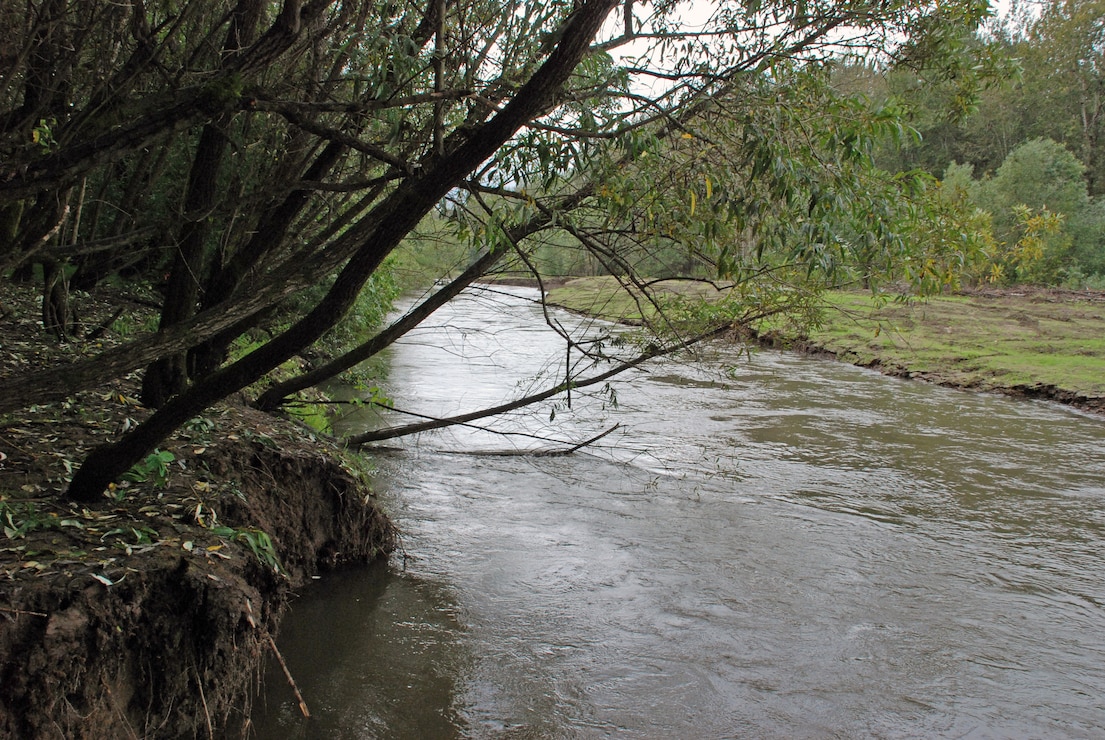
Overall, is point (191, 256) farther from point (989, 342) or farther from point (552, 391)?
point (989, 342)

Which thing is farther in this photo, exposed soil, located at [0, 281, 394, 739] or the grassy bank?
the grassy bank

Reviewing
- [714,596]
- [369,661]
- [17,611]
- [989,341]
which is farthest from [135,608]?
[989,341]

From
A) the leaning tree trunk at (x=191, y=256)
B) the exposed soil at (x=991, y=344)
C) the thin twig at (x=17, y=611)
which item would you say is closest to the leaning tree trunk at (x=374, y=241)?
the thin twig at (x=17, y=611)

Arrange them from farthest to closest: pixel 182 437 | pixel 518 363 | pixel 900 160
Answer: pixel 900 160, pixel 518 363, pixel 182 437

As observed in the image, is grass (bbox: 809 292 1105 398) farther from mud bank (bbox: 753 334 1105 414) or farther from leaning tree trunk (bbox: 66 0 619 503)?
leaning tree trunk (bbox: 66 0 619 503)

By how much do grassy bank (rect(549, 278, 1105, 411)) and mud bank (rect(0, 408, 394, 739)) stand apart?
9.51 metres

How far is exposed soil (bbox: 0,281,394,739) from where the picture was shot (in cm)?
329

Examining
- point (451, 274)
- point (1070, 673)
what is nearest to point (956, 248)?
point (1070, 673)

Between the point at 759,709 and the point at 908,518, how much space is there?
4.54 m

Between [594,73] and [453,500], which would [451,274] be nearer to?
[453,500]

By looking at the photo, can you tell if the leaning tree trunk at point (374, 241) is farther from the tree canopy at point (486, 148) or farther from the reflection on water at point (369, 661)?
the reflection on water at point (369, 661)

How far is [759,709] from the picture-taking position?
500 centimetres

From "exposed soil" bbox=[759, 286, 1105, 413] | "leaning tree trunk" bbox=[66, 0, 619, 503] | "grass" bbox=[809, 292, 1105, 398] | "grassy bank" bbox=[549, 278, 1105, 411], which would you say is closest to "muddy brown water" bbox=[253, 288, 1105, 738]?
"leaning tree trunk" bbox=[66, 0, 619, 503]

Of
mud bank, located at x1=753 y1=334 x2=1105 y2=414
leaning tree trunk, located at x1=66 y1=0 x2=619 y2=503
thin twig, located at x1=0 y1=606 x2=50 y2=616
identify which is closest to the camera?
thin twig, located at x1=0 y1=606 x2=50 y2=616
